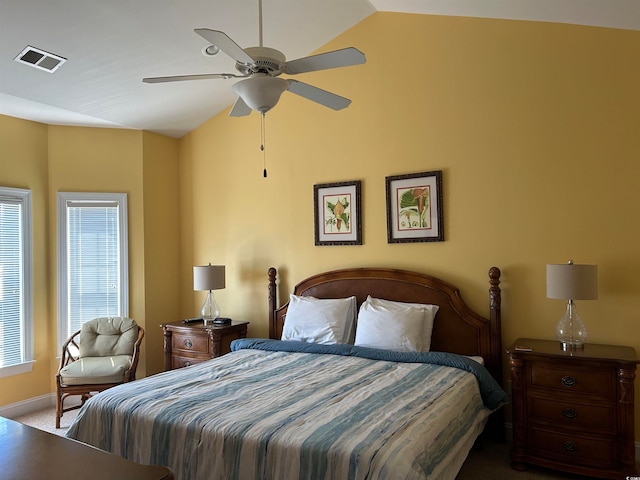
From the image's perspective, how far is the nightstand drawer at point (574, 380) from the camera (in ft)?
9.35

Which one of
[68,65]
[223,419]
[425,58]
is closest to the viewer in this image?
[223,419]

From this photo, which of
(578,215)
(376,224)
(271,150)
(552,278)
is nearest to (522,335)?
(552,278)

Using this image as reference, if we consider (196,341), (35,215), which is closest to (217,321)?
(196,341)

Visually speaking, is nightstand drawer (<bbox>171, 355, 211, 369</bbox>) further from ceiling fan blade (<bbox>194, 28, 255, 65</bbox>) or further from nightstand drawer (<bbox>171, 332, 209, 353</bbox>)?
ceiling fan blade (<bbox>194, 28, 255, 65</bbox>)

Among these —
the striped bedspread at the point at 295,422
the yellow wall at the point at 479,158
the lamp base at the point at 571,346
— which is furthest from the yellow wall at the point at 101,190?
the lamp base at the point at 571,346

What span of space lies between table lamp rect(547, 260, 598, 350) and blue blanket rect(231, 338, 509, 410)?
22.2 inches

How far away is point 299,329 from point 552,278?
1940mm

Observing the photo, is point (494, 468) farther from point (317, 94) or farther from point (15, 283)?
point (15, 283)

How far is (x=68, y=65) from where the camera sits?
11.7ft

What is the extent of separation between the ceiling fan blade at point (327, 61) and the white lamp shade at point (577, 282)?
1.86 meters

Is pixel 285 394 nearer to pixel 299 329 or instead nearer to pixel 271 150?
pixel 299 329

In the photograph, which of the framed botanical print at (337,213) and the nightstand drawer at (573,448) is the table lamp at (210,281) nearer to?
the framed botanical print at (337,213)

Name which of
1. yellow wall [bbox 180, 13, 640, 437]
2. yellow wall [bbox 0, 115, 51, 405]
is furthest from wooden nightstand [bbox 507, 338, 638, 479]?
yellow wall [bbox 0, 115, 51, 405]

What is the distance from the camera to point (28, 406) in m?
4.47
